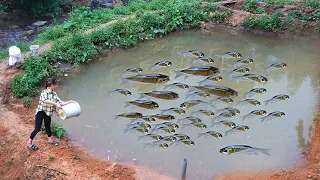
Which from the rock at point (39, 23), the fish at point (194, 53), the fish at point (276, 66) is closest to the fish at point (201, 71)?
the fish at point (194, 53)

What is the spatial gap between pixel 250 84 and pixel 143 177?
4.74 metres

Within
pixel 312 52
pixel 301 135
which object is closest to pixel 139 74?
pixel 301 135

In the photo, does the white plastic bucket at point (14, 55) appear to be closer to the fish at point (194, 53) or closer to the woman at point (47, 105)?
the woman at point (47, 105)

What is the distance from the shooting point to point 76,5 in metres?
18.3

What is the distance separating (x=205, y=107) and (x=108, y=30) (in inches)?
203

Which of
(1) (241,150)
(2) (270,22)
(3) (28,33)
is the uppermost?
(2) (270,22)

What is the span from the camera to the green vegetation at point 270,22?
15.1 m

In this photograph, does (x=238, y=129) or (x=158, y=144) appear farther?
(x=238, y=129)

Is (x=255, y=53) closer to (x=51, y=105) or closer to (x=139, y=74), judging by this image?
(x=139, y=74)

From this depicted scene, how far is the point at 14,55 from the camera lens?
11703mm

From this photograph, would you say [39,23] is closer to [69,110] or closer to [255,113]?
[69,110]

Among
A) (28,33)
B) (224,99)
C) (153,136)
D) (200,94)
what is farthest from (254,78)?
(28,33)

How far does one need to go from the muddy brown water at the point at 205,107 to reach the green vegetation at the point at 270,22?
417mm

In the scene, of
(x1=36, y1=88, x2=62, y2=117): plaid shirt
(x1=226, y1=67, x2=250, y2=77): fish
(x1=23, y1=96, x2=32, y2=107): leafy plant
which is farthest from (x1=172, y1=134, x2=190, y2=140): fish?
(x1=23, y1=96, x2=32, y2=107): leafy plant
